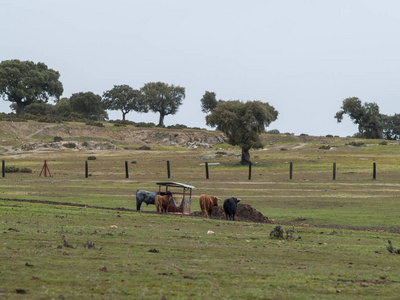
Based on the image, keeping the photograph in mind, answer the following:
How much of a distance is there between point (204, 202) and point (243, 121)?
1716 inches

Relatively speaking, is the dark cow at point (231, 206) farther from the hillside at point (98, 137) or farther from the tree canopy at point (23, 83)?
the tree canopy at point (23, 83)

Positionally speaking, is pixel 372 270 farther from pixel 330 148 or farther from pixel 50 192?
pixel 330 148

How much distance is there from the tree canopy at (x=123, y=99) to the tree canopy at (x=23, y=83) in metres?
14.0

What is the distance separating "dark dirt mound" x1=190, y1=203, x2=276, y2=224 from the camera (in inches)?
1028

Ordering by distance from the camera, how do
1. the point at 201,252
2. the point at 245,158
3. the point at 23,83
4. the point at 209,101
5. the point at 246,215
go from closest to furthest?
the point at 201,252, the point at 246,215, the point at 245,158, the point at 23,83, the point at 209,101

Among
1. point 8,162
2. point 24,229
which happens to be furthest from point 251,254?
point 8,162

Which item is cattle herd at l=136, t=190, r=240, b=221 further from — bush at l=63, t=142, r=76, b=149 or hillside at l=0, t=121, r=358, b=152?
bush at l=63, t=142, r=76, b=149

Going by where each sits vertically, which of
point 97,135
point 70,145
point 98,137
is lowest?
point 70,145

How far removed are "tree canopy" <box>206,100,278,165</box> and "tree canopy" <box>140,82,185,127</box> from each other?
3339 inches

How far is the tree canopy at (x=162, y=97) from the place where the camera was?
154625 millimetres

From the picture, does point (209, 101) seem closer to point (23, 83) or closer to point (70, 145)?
point (23, 83)

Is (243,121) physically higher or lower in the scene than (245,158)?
higher

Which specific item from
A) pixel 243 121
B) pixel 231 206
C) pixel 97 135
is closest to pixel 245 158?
pixel 243 121

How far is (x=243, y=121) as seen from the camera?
228 ft
